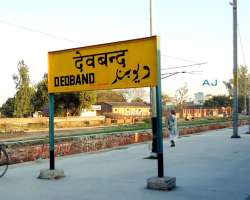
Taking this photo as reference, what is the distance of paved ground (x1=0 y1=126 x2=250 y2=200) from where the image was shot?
29.1 ft

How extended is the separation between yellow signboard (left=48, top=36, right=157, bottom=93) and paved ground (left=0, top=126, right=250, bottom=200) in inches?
80.3

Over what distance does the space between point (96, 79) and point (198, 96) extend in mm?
76756

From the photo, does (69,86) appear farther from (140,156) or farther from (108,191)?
(140,156)

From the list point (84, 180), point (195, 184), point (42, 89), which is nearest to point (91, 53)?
point (84, 180)

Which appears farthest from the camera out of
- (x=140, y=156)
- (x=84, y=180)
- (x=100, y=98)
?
(x=100, y=98)

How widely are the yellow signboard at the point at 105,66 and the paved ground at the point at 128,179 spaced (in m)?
2.04

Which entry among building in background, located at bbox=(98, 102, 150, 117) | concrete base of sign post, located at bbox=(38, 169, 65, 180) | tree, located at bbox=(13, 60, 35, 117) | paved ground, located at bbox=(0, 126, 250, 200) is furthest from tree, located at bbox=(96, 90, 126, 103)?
concrete base of sign post, located at bbox=(38, 169, 65, 180)

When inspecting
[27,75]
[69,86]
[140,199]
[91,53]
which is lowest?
[140,199]

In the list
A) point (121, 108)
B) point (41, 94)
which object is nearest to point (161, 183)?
point (41, 94)

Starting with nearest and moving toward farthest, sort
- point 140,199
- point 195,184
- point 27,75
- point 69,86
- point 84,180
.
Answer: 1. point 140,199
2. point 195,184
3. point 84,180
4. point 69,86
5. point 27,75

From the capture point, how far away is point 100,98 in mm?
130500

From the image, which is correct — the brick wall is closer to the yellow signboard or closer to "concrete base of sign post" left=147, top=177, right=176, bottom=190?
the yellow signboard

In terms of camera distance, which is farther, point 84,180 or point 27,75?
point 27,75

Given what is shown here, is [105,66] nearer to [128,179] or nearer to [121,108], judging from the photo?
[128,179]
